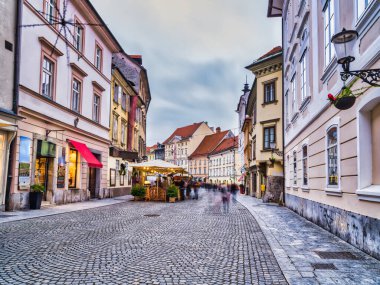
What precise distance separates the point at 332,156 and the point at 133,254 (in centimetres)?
650

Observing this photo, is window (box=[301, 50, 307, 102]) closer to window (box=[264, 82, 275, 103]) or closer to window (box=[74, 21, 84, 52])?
window (box=[74, 21, 84, 52])

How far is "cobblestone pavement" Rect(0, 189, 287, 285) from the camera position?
17.7 feet

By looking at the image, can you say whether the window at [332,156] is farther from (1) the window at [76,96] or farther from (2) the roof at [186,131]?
(2) the roof at [186,131]

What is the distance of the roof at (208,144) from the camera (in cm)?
8362

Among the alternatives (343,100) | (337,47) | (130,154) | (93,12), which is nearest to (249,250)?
(343,100)

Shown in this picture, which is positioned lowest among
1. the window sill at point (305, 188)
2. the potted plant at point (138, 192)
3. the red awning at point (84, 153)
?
the potted plant at point (138, 192)

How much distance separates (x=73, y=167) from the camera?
2064 cm

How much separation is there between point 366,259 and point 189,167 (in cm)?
8581

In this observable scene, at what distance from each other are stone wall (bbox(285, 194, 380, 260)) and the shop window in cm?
1309

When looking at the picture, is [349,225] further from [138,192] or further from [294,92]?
[138,192]

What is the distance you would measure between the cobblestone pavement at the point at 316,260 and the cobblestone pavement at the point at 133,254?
0.81 ft

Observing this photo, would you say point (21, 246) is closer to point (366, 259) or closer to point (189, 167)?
point (366, 259)

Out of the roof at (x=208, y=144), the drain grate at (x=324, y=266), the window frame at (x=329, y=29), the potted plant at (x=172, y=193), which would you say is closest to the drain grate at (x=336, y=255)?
the drain grate at (x=324, y=266)

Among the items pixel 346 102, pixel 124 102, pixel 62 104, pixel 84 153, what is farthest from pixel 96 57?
pixel 346 102
